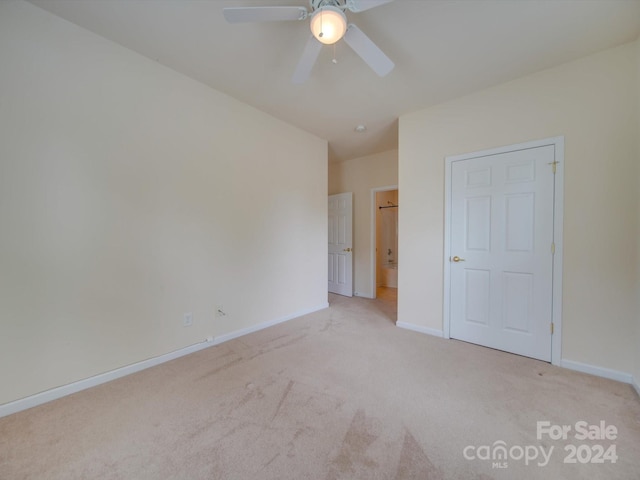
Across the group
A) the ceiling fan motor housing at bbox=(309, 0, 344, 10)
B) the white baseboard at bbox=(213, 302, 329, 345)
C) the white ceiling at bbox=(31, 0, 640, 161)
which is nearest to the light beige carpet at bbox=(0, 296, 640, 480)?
the white baseboard at bbox=(213, 302, 329, 345)

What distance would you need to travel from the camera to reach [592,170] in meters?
2.09

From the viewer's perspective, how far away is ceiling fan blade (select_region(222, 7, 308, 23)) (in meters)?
1.38

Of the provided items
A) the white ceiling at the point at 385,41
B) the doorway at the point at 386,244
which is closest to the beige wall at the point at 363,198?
the doorway at the point at 386,244

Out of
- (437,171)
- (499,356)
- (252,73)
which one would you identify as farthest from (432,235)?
(252,73)

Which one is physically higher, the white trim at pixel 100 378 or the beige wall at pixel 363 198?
the beige wall at pixel 363 198

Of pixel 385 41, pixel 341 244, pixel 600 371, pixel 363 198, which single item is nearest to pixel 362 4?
pixel 385 41

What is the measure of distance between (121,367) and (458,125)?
3970 mm

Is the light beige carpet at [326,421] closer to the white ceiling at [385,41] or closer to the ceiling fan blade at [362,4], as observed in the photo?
the ceiling fan blade at [362,4]

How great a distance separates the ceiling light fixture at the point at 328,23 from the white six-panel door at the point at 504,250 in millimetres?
1944

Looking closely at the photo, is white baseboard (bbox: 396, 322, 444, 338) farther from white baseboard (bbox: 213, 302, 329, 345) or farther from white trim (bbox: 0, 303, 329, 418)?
white trim (bbox: 0, 303, 329, 418)

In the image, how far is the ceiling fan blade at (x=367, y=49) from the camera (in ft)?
5.06

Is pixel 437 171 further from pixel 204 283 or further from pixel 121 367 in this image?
pixel 121 367

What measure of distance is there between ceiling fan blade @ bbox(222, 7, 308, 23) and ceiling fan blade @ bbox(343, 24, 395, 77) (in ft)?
0.98

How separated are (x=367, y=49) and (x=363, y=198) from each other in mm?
3243
